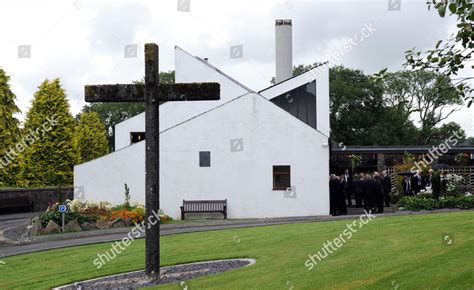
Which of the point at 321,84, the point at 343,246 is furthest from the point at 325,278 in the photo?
the point at 321,84

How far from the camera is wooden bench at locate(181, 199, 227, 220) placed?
30859 millimetres

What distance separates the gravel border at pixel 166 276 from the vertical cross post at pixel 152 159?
1.06 feet

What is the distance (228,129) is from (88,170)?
7453 millimetres

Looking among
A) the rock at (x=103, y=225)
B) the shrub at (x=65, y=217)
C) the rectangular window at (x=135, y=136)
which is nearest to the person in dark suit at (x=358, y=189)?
the rock at (x=103, y=225)

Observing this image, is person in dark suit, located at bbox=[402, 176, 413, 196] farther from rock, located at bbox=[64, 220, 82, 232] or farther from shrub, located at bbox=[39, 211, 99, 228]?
rock, located at bbox=[64, 220, 82, 232]

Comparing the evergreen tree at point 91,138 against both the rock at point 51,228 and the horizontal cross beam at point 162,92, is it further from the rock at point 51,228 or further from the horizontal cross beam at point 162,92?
the horizontal cross beam at point 162,92

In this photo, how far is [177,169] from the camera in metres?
31.6

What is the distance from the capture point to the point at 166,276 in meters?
11.7

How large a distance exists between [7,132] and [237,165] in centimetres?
2455

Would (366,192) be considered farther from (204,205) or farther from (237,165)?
(204,205)

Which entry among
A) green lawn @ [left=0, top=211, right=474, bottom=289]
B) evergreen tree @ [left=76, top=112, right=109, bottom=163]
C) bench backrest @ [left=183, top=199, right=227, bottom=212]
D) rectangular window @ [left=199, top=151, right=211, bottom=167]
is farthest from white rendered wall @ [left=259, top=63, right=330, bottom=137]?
evergreen tree @ [left=76, top=112, right=109, bottom=163]

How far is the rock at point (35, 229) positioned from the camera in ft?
84.6

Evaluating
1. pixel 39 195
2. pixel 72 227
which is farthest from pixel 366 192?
pixel 39 195

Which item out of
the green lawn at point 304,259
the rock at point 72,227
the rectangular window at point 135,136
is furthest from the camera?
the rectangular window at point 135,136
